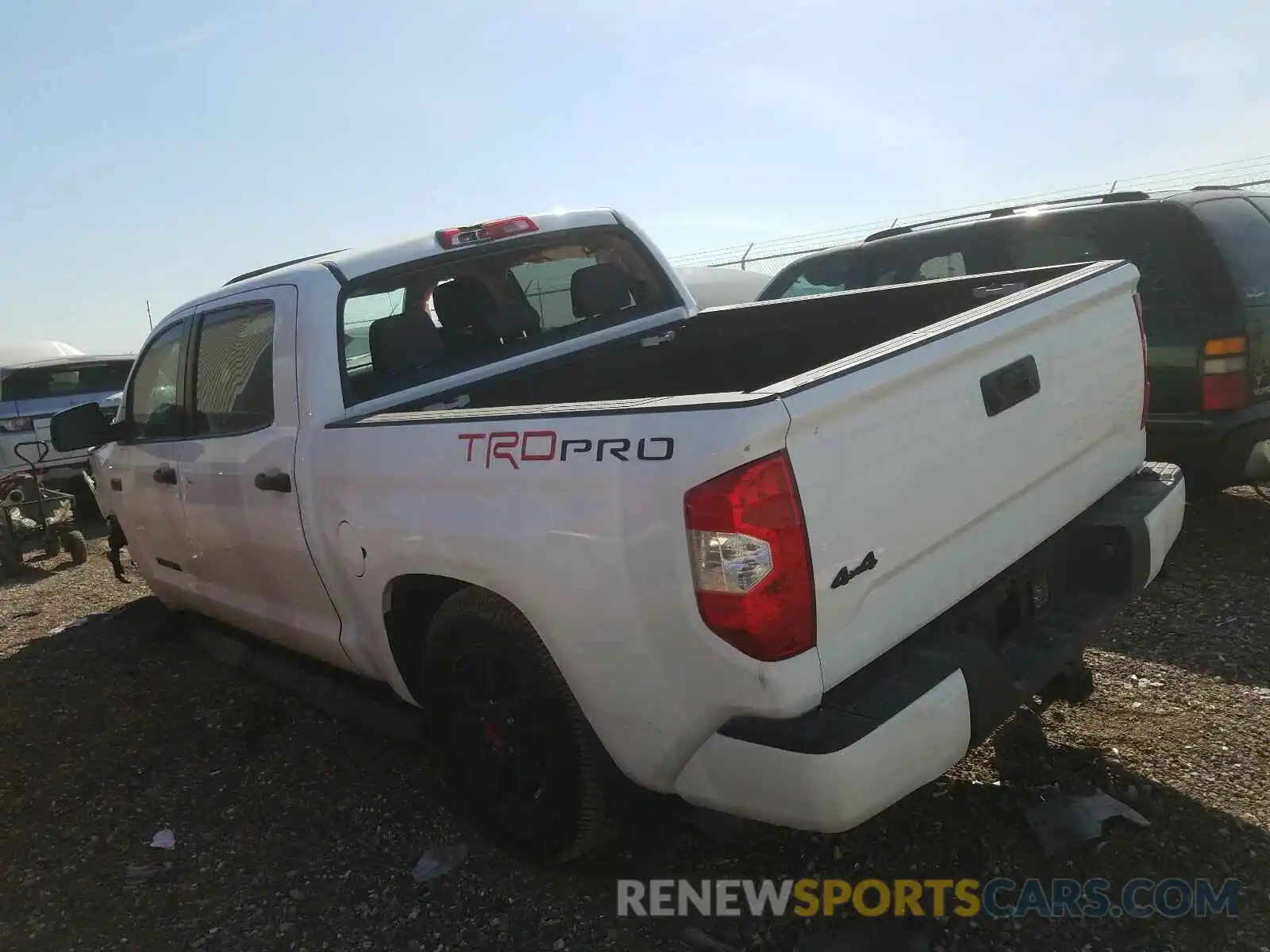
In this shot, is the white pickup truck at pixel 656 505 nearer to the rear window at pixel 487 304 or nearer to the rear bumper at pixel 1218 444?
the rear window at pixel 487 304

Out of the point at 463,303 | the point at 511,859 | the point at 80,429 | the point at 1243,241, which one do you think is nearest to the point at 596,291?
the point at 463,303

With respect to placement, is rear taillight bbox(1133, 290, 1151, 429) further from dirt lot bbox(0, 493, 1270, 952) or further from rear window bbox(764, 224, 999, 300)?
rear window bbox(764, 224, 999, 300)

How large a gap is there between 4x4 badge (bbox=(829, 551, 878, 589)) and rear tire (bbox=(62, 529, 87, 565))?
7.93 m

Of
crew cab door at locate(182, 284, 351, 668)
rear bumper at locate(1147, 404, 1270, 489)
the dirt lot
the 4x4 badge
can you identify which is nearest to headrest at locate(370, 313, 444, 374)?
crew cab door at locate(182, 284, 351, 668)

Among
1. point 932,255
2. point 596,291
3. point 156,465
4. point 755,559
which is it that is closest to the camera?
point 755,559

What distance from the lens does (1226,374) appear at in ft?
16.1

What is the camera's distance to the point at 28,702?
16.1 ft

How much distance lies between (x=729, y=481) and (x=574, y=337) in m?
2.19

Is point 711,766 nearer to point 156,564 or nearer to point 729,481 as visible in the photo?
point 729,481

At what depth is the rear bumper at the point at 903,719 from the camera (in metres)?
2.03

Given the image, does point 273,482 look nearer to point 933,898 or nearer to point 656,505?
point 656,505

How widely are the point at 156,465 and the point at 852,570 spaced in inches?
139

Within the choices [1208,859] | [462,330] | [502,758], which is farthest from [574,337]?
[1208,859]

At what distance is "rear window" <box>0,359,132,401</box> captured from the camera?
10219 mm
